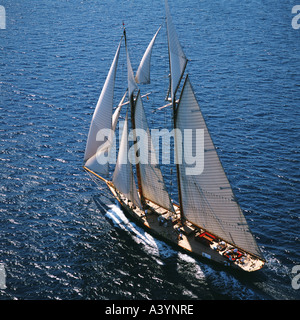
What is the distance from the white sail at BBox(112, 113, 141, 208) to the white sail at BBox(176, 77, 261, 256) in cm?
805

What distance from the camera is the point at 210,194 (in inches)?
2239

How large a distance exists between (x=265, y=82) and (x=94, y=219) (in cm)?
5687

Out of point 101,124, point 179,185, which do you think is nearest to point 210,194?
point 179,185

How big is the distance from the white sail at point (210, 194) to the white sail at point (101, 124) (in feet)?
32.7

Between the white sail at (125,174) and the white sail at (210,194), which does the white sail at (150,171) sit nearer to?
the white sail at (125,174)

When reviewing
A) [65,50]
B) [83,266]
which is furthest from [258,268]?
[65,50]

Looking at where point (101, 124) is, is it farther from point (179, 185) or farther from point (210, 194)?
point (210, 194)

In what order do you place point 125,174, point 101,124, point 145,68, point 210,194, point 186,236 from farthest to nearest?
point 125,174 → point 186,236 → point 101,124 → point 145,68 → point 210,194

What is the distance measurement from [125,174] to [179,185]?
8.67m

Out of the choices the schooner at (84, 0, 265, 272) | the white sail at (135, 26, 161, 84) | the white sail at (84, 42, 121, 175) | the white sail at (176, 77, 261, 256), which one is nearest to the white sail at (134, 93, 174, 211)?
the schooner at (84, 0, 265, 272)

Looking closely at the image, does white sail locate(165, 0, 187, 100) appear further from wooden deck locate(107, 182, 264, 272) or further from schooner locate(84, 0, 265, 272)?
wooden deck locate(107, 182, 264, 272)

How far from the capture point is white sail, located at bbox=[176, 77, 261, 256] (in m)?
53.9

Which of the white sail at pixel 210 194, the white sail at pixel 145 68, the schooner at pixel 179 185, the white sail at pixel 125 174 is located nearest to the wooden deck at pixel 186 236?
the schooner at pixel 179 185

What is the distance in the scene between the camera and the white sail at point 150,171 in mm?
61094
